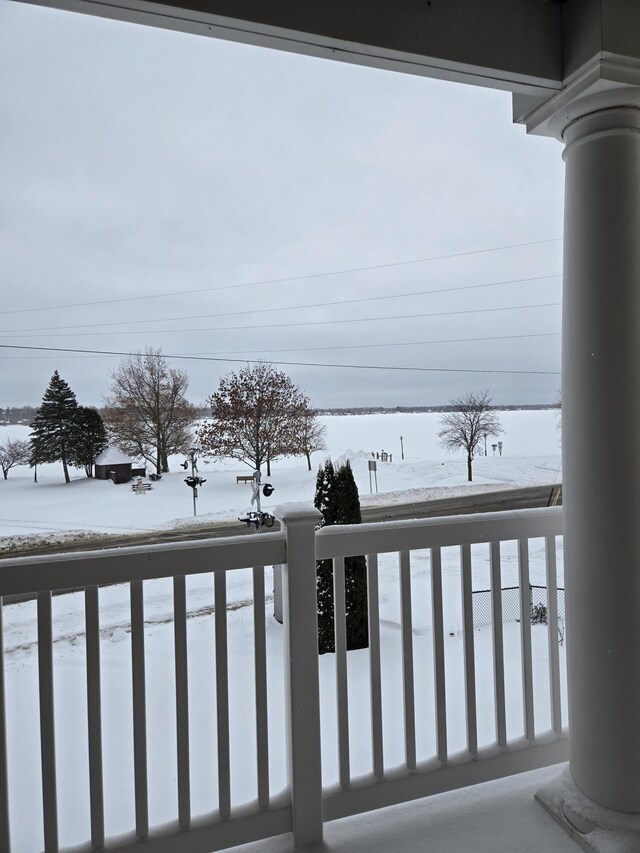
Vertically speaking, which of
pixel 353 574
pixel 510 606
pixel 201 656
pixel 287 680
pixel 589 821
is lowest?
pixel 510 606

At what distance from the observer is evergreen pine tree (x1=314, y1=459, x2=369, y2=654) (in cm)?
254

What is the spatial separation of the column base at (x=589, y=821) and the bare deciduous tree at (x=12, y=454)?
83.3 inches

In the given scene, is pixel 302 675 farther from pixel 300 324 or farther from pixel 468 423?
pixel 300 324

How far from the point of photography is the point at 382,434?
2477mm

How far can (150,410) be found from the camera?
2.10 metres

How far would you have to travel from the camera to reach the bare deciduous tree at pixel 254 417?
2.19 meters

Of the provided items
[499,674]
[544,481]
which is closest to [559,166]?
[544,481]

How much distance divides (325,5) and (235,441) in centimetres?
146

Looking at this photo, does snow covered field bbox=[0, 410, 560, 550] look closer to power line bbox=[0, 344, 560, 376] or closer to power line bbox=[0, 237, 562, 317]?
power line bbox=[0, 344, 560, 376]

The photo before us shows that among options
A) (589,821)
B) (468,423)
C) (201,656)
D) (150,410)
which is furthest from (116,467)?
(589,821)

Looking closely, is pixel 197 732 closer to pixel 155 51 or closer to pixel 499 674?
pixel 499 674

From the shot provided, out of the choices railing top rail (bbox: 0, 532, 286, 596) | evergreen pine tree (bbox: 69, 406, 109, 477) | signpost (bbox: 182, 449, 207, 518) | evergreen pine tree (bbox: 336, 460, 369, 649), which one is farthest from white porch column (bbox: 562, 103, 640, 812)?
evergreen pine tree (bbox: 69, 406, 109, 477)

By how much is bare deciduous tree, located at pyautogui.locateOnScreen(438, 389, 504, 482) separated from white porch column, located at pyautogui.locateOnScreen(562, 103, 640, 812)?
37.4 inches

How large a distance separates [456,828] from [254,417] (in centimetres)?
160
